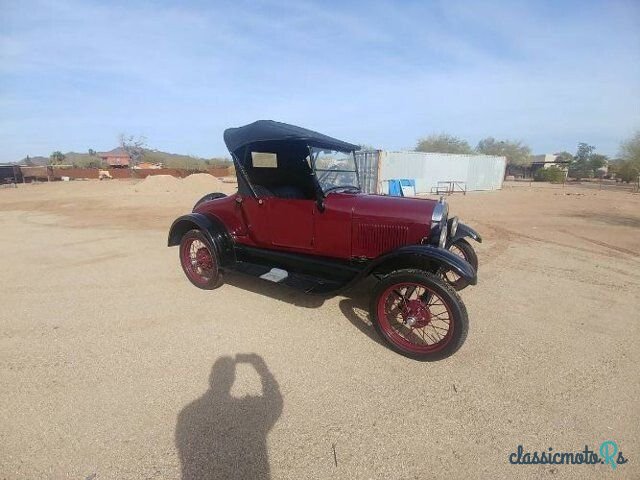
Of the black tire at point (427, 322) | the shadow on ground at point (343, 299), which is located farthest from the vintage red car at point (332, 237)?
the shadow on ground at point (343, 299)

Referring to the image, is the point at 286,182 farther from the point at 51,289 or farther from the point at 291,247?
the point at 51,289

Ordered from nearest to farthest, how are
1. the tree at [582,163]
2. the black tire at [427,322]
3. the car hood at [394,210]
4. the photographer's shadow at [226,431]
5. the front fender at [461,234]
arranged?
the photographer's shadow at [226,431]
the black tire at [427,322]
the car hood at [394,210]
the front fender at [461,234]
the tree at [582,163]

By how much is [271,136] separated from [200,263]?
6.99 feet

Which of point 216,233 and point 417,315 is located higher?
point 216,233

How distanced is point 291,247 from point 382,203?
3.94 feet

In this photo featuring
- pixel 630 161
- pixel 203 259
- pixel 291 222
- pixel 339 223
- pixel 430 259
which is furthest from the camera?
pixel 630 161

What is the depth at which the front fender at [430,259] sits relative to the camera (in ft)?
9.38

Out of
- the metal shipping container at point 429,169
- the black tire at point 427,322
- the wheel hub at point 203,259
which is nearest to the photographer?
the black tire at point 427,322

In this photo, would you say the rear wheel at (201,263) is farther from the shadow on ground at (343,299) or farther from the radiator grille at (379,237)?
the radiator grille at (379,237)

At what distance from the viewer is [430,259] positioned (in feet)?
9.73

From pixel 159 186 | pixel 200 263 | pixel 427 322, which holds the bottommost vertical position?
pixel 427 322

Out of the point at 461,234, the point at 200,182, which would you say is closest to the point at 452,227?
the point at 461,234

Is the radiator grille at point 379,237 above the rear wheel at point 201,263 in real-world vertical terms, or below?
above

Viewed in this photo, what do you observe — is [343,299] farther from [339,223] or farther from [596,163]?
[596,163]
